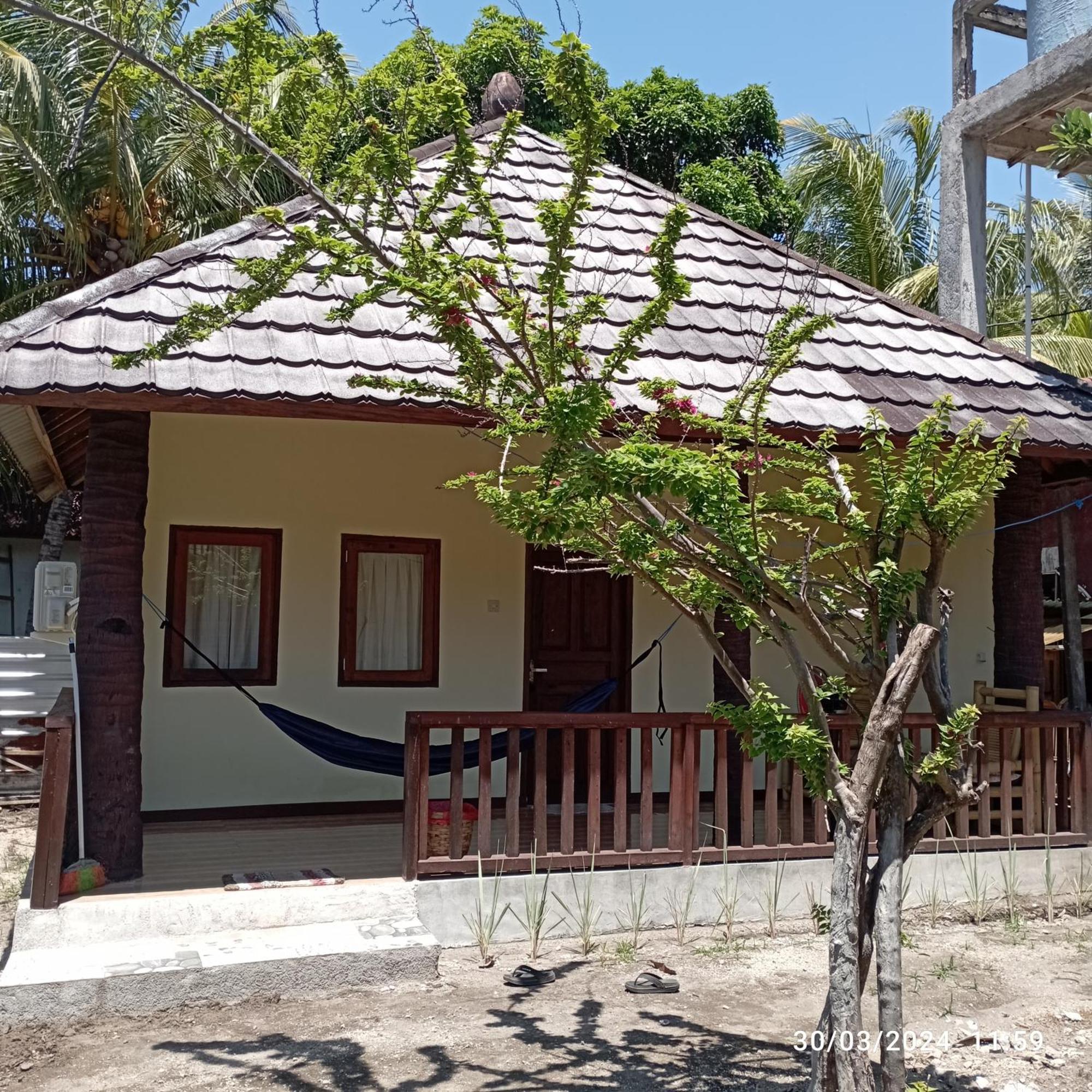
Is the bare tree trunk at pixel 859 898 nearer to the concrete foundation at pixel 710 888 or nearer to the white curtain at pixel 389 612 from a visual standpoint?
the concrete foundation at pixel 710 888

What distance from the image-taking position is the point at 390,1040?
4.59 meters

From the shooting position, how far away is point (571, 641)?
901 cm

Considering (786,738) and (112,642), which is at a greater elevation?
(112,642)

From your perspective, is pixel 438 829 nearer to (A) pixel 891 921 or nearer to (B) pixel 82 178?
(A) pixel 891 921

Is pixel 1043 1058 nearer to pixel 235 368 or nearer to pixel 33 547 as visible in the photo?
pixel 235 368

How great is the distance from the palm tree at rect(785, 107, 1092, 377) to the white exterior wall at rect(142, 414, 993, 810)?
504 inches

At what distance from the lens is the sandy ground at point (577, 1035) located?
4230mm

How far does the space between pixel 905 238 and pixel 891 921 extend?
19210 millimetres

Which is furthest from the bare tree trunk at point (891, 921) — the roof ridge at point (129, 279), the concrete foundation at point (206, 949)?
the roof ridge at point (129, 279)

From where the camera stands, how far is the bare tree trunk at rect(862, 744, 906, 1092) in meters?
3.50

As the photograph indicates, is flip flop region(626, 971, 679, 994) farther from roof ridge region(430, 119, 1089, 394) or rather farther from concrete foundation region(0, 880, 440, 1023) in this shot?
roof ridge region(430, 119, 1089, 394)

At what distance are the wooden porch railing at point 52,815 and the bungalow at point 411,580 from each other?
439 millimetres

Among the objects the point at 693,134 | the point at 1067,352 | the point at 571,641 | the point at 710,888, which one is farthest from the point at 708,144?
the point at 710,888

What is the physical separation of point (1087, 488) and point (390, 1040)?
968cm
